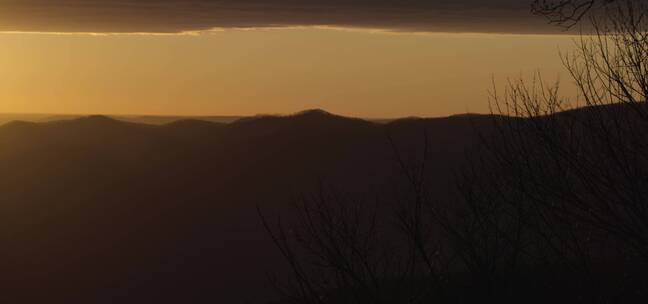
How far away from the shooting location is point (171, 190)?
96.0 metres

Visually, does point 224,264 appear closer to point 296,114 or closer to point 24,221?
point 24,221

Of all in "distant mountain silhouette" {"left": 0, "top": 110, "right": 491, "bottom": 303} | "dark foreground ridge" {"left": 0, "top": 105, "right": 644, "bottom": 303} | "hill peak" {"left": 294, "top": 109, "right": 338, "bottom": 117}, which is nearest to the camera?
"dark foreground ridge" {"left": 0, "top": 105, "right": 644, "bottom": 303}

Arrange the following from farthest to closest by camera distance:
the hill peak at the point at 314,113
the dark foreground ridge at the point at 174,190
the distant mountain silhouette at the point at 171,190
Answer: the hill peak at the point at 314,113 < the distant mountain silhouette at the point at 171,190 < the dark foreground ridge at the point at 174,190

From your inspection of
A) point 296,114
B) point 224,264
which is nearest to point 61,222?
point 224,264

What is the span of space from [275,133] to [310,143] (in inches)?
222

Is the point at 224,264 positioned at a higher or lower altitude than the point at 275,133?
lower

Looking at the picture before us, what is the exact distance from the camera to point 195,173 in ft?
328

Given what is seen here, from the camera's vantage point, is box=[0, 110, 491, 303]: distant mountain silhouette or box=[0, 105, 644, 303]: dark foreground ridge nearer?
box=[0, 105, 644, 303]: dark foreground ridge

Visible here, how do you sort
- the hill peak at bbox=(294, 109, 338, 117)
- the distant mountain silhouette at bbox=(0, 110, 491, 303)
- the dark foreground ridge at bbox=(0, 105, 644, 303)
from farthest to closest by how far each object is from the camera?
the hill peak at bbox=(294, 109, 338, 117) → the distant mountain silhouette at bbox=(0, 110, 491, 303) → the dark foreground ridge at bbox=(0, 105, 644, 303)

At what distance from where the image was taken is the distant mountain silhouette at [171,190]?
74.7 metres

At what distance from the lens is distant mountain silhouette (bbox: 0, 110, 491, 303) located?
7469cm

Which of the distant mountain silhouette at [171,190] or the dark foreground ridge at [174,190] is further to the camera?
the distant mountain silhouette at [171,190]

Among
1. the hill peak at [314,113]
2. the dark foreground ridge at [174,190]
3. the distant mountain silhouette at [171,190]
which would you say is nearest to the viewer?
the dark foreground ridge at [174,190]

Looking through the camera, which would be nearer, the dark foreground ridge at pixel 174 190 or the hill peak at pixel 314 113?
the dark foreground ridge at pixel 174 190
